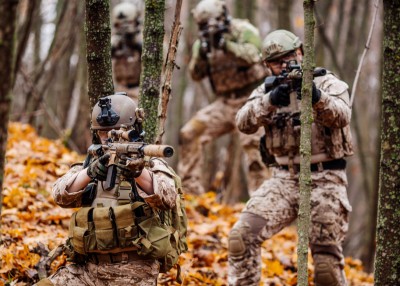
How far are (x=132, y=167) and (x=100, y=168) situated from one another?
25 cm

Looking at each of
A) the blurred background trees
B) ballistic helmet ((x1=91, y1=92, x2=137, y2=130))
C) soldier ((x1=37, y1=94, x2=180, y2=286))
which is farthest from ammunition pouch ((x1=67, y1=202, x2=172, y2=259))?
the blurred background trees

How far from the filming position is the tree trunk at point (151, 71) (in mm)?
4660

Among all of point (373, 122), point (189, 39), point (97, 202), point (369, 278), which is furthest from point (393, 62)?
point (373, 122)

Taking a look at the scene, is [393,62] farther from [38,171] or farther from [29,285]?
[38,171]

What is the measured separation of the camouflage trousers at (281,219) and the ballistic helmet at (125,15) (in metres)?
5.69

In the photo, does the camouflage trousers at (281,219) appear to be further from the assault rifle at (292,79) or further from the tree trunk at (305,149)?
the tree trunk at (305,149)

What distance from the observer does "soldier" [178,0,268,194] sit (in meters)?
8.16

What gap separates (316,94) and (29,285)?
262cm

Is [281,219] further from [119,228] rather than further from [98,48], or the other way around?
[98,48]

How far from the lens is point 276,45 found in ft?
16.6

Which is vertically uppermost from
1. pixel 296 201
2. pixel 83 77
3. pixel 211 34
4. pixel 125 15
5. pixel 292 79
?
pixel 125 15

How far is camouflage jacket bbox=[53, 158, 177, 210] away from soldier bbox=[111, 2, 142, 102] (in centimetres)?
619

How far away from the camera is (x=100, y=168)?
11.9 ft

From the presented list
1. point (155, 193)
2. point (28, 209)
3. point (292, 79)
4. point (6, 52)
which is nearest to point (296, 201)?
point (292, 79)
